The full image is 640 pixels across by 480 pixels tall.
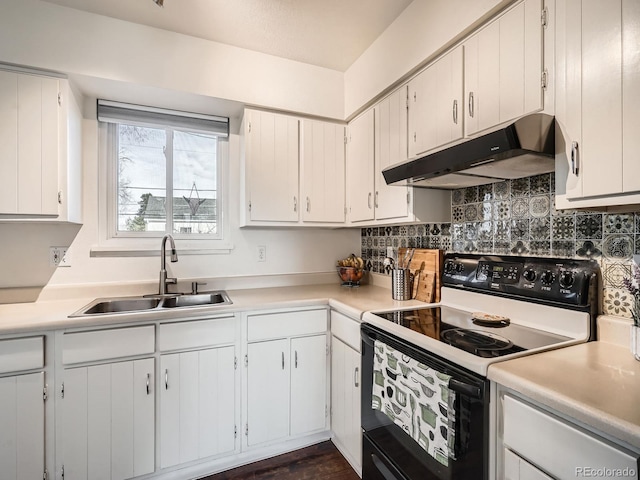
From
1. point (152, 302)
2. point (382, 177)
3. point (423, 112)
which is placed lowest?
point (152, 302)

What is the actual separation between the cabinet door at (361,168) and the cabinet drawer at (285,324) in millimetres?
733

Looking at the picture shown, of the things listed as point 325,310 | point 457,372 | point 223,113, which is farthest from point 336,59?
point 457,372

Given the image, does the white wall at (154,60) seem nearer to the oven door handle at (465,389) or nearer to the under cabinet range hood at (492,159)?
the under cabinet range hood at (492,159)

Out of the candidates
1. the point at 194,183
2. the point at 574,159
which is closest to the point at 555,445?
the point at 574,159

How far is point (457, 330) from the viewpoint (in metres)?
1.31

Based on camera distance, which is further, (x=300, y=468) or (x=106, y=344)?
(x=300, y=468)

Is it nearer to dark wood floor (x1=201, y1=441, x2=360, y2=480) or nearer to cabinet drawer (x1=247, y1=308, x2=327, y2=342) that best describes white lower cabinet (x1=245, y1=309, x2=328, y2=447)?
cabinet drawer (x1=247, y1=308, x2=327, y2=342)

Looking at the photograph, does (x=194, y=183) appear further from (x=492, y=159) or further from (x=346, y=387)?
(x=492, y=159)

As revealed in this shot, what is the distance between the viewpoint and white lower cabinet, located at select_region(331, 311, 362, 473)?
1.69 metres

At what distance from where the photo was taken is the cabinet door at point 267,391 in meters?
1.82

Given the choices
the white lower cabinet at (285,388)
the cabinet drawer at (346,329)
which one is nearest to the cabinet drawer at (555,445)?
the cabinet drawer at (346,329)

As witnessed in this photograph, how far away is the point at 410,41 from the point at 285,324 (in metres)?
1.70

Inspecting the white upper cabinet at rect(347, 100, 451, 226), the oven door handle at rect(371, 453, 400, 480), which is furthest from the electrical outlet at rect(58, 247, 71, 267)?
the oven door handle at rect(371, 453, 400, 480)

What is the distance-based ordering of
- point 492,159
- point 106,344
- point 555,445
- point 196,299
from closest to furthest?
Result: point 555,445 < point 492,159 < point 106,344 < point 196,299
